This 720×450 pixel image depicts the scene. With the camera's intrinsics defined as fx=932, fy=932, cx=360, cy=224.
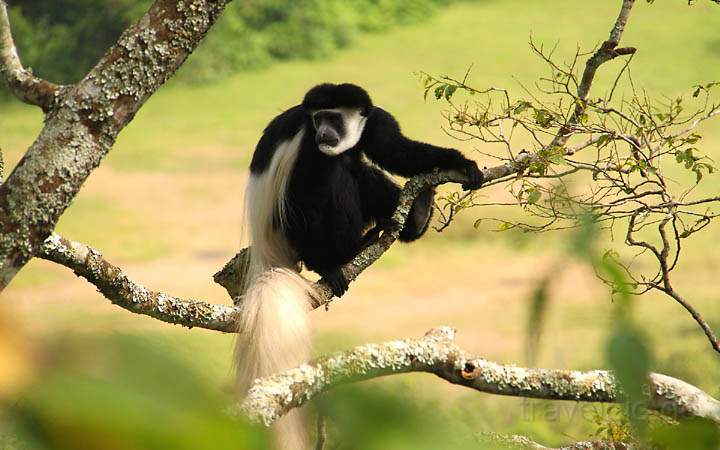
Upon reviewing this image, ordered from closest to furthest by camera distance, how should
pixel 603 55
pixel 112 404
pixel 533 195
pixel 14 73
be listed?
1. pixel 112 404
2. pixel 14 73
3. pixel 533 195
4. pixel 603 55

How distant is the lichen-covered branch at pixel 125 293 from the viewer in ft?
5.71

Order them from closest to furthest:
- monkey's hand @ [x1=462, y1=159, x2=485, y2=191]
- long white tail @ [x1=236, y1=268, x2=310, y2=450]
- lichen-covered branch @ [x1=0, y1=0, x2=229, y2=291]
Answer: lichen-covered branch @ [x1=0, y1=0, x2=229, y2=291]
long white tail @ [x1=236, y1=268, x2=310, y2=450]
monkey's hand @ [x1=462, y1=159, x2=485, y2=191]

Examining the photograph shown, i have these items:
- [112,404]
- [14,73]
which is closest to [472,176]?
[14,73]

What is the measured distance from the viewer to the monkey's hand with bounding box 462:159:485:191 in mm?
2484

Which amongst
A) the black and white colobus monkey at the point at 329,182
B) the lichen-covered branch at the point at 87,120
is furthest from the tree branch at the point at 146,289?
the lichen-covered branch at the point at 87,120

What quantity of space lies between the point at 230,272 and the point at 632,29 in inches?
521

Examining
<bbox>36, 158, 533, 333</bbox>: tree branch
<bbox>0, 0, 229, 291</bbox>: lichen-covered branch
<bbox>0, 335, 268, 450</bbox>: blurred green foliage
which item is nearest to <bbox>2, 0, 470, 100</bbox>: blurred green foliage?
<bbox>36, 158, 533, 333</bbox>: tree branch

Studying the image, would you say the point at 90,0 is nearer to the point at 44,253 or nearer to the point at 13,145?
the point at 13,145

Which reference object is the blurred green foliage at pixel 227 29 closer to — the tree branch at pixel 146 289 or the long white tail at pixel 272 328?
the long white tail at pixel 272 328

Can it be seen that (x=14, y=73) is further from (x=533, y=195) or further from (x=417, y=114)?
(x=417, y=114)

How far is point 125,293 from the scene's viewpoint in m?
1.84

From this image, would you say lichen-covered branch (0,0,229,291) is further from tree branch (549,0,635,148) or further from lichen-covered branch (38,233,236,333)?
tree branch (549,0,635,148)

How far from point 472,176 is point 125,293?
3.47 ft

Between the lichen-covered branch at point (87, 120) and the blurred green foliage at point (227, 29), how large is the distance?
11256 millimetres
